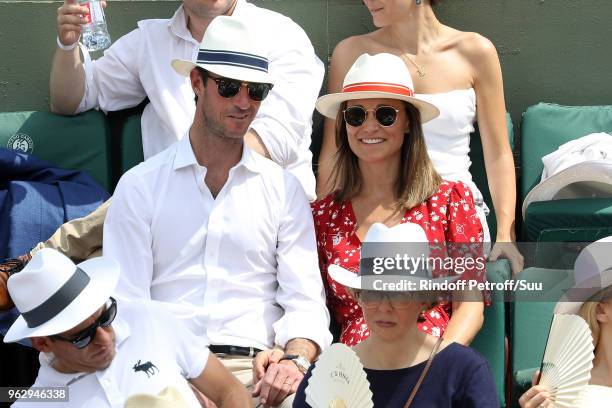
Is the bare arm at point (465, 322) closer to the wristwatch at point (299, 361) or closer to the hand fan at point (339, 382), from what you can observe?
the wristwatch at point (299, 361)

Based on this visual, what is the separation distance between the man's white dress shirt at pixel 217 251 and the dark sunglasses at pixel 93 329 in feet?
2.24

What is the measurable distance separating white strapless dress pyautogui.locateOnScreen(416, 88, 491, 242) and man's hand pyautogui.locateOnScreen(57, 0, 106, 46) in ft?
4.69

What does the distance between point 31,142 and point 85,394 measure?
205 centimetres

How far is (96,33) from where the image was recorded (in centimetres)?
520

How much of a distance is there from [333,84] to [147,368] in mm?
2068

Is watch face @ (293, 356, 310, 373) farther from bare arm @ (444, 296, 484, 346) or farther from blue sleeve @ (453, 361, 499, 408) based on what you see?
blue sleeve @ (453, 361, 499, 408)

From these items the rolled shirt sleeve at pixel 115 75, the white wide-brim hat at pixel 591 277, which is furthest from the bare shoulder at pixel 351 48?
the white wide-brim hat at pixel 591 277

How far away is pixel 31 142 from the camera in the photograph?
5.10m

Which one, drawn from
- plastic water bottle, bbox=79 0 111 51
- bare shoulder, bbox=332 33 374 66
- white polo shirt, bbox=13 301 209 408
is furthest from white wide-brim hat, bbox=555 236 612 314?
plastic water bottle, bbox=79 0 111 51

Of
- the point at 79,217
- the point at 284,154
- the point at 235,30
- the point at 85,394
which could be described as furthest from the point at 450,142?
the point at 85,394

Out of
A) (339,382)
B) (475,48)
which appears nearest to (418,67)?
(475,48)

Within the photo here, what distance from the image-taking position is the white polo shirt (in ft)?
10.8

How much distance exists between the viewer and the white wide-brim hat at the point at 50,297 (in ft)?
10.6

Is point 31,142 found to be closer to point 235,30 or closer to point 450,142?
point 235,30
